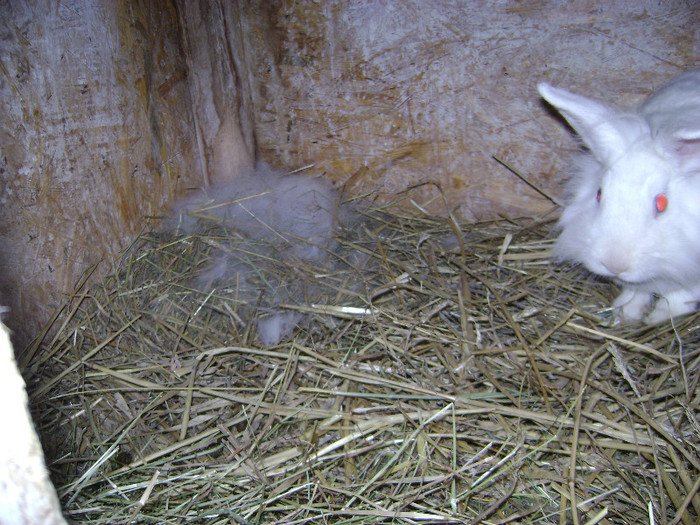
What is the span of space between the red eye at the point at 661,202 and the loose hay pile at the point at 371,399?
518 mm

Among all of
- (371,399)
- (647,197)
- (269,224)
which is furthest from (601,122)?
(269,224)

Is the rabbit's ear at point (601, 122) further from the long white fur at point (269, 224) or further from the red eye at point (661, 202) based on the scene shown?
the long white fur at point (269, 224)

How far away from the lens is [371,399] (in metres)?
1.97

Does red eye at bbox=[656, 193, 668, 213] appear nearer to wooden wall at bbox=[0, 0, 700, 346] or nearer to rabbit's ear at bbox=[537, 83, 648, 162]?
rabbit's ear at bbox=[537, 83, 648, 162]

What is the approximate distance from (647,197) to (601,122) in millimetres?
362

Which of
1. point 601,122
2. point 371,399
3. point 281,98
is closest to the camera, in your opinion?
point 371,399

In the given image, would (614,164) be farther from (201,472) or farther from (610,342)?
(201,472)

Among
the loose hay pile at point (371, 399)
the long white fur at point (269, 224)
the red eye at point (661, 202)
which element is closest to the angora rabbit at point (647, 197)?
the red eye at point (661, 202)

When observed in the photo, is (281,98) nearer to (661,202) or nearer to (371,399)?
(371,399)

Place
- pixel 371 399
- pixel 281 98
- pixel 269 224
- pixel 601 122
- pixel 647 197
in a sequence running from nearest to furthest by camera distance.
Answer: pixel 371 399 < pixel 647 197 < pixel 601 122 < pixel 269 224 < pixel 281 98

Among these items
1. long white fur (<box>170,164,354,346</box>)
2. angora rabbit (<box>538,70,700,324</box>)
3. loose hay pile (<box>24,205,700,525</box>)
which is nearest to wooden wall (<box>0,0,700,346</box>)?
long white fur (<box>170,164,354,346</box>)

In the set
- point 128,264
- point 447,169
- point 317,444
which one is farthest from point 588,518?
point 128,264

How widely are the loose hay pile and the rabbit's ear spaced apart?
0.63m

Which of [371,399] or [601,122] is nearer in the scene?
[371,399]
